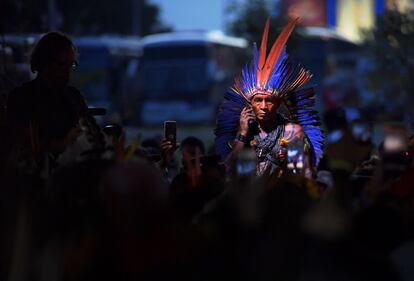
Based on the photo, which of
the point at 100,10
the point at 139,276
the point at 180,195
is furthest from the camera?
the point at 100,10

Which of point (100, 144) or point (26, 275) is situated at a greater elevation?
point (100, 144)

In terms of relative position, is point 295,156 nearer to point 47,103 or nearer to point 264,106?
point 264,106

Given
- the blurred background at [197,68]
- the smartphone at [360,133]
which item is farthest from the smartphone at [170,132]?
the blurred background at [197,68]

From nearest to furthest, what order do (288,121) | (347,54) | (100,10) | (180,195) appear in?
(180,195), (288,121), (347,54), (100,10)

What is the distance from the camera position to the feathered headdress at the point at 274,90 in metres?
8.20

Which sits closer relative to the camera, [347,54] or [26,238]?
[26,238]

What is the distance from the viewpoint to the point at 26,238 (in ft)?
14.6

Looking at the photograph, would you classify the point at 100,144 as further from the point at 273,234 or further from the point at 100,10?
the point at 100,10

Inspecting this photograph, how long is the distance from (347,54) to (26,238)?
3780 cm

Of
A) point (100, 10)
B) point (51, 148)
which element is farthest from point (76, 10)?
point (51, 148)

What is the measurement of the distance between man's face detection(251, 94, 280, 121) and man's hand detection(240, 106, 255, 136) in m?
0.04

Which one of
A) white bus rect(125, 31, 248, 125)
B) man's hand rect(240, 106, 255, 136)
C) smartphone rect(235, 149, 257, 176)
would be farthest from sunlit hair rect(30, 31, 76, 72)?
white bus rect(125, 31, 248, 125)

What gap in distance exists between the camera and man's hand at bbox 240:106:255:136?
7962 millimetres

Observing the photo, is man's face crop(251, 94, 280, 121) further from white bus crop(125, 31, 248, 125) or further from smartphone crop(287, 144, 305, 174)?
white bus crop(125, 31, 248, 125)
